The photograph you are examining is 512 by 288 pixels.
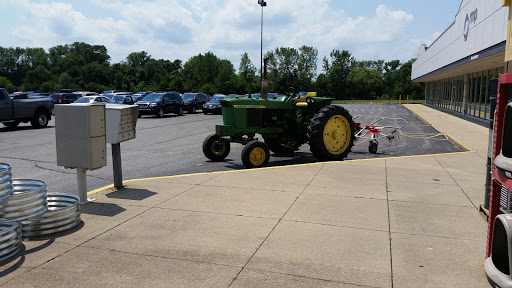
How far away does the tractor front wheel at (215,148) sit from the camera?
10.1 m

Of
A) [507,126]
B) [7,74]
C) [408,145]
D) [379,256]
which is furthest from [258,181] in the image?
[7,74]

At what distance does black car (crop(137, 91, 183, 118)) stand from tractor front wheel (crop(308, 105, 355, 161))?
66.2 ft

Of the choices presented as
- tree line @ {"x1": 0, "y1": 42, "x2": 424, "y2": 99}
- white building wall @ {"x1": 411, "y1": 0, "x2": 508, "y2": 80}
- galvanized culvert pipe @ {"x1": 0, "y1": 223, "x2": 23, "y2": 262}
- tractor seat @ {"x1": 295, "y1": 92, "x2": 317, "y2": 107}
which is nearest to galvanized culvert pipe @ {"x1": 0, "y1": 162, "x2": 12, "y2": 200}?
galvanized culvert pipe @ {"x1": 0, "y1": 223, "x2": 23, "y2": 262}

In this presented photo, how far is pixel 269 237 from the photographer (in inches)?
187

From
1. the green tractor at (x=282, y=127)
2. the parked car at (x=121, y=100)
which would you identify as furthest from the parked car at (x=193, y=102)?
A: the green tractor at (x=282, y=127)

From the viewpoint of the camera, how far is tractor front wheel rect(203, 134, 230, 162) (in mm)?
10055

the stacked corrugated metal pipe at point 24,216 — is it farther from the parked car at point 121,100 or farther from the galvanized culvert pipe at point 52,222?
the parked car at point 121,100

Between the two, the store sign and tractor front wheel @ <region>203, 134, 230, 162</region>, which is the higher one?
the store sign

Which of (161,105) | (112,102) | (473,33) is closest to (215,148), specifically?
(473,33)

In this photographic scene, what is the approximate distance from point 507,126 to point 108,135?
5.44 m

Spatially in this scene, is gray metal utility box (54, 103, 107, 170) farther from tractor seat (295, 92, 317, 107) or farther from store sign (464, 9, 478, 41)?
store sign (464, 9, 478, 41)

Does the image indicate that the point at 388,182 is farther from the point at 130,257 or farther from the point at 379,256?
the point at 130,257

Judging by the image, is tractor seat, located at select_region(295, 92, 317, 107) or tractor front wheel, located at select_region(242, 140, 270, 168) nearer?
tractor front wheel, located at select_region(242, 140, 270, 168)

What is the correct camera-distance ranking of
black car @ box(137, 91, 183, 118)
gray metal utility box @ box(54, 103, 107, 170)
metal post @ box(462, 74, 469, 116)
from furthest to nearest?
1. metal post @ box(462, 74, 469, 116)
2. black car @ box(137, 91, 183, 118)
3. gray metal utility box @ box(54, 103, 107, 170)
